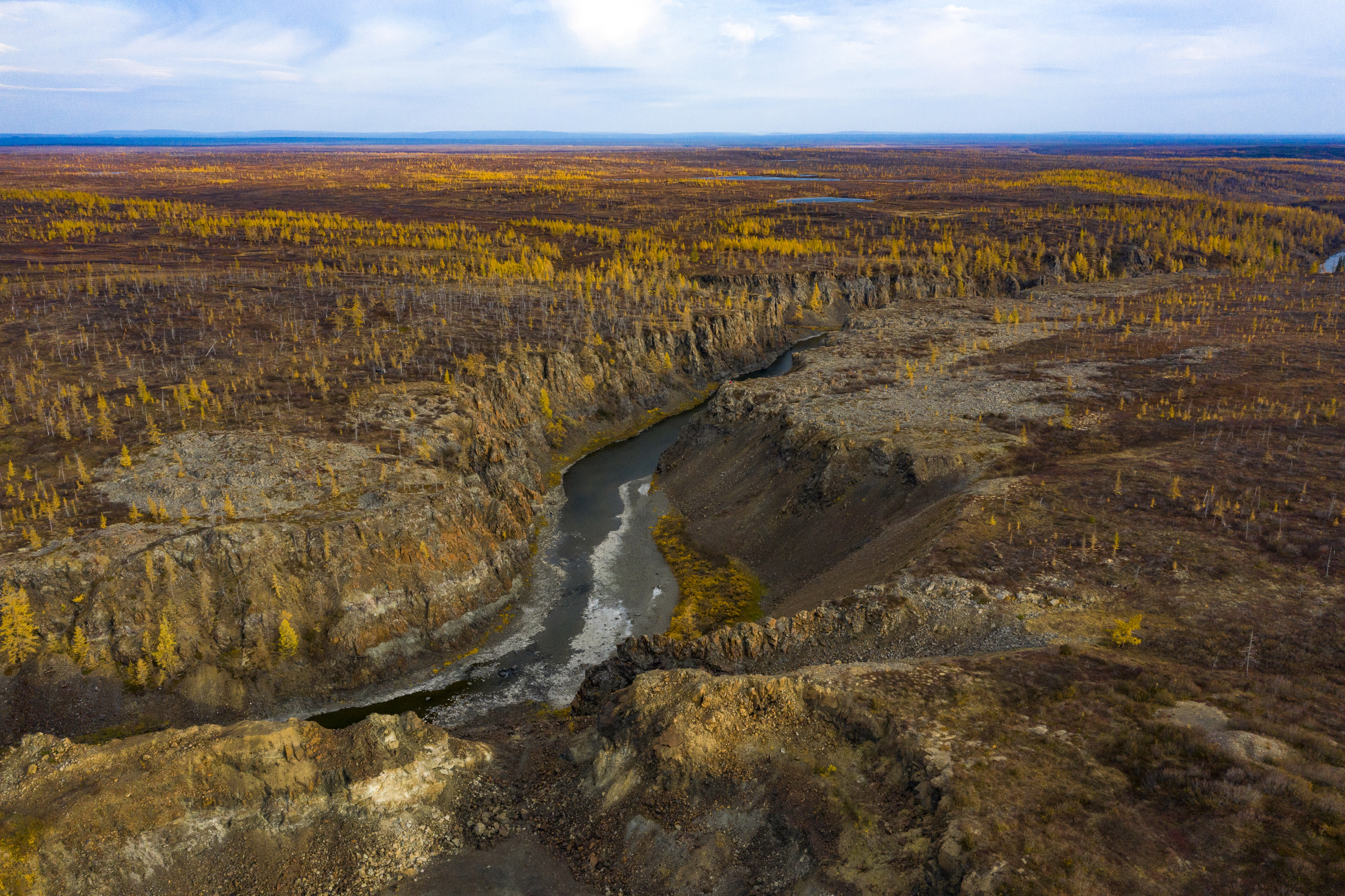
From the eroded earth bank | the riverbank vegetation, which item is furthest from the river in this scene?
the eroded earth bank

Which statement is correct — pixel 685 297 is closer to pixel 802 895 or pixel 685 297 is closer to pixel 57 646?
pixel 57 646

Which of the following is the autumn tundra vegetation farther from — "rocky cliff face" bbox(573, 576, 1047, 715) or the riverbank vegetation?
the riverbank vegetation

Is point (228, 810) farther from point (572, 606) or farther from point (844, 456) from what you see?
point (844, 456)

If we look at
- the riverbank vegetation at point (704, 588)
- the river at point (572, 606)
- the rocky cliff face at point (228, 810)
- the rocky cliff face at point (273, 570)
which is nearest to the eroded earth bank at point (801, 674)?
the rocky cliff face at point (228, 810)

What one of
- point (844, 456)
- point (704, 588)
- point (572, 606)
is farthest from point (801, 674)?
point (844, 456)

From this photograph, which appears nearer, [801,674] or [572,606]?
[801,674]

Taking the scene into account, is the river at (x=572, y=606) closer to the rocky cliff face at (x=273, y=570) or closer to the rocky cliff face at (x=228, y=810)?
the rocky cliff face at (x=273, y=570)
